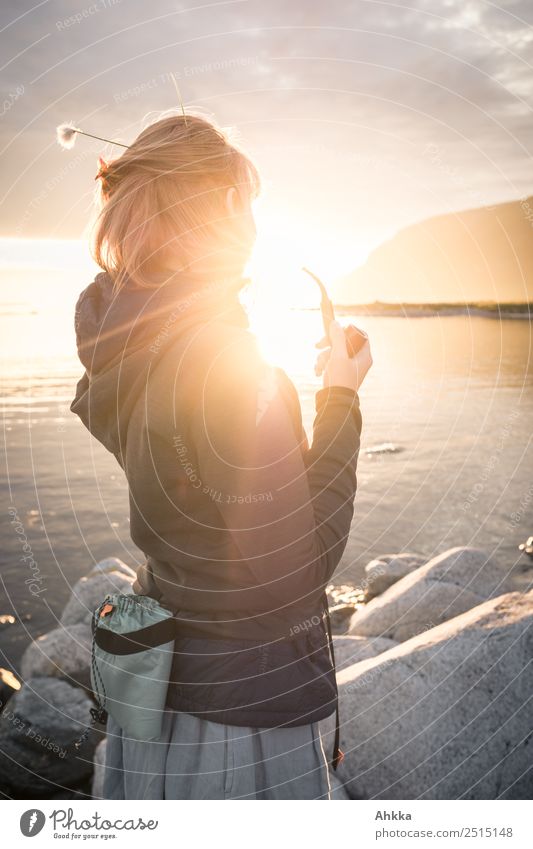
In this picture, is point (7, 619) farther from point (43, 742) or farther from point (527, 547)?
point (527, 547)

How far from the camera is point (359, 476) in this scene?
13359 mm

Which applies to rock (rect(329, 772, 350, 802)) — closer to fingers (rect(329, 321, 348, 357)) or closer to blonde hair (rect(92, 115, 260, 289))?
fingers (rect(329, 321, 348, 357))

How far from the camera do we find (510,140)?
12.9 feet

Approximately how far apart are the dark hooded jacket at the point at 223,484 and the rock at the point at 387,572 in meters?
6.61

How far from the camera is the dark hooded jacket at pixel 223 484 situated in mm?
1869

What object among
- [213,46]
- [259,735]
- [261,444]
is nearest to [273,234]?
[213,46]

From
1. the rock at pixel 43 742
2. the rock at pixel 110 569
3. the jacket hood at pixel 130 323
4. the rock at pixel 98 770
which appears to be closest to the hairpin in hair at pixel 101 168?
the jacket hood at pixel 130 323

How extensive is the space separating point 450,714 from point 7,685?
471 centimetres

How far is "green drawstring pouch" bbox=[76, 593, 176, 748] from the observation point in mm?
2193

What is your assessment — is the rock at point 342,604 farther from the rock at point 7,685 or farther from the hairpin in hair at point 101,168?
the hairpin in hair at point 101,168

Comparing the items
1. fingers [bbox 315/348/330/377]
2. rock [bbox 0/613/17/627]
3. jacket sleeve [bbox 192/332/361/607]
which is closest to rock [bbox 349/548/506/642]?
rock [bbox 0/613/17/627]

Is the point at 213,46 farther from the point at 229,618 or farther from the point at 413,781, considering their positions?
the point at 413,781

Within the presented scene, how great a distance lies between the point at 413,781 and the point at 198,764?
8.22ft
